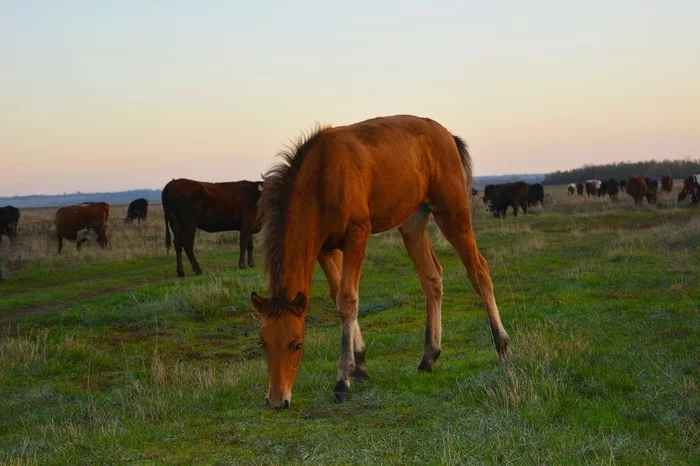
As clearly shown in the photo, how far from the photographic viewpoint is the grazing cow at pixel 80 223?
92.2ft

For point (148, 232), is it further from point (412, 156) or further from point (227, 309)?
point (412, 156)

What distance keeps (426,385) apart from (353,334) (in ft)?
2.80

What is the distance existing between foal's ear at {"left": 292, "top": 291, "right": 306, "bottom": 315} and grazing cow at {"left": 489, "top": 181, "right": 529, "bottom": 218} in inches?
1461

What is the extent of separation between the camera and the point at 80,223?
1114 inches

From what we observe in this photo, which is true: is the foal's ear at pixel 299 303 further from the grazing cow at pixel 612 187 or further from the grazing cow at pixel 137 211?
the grazing cow at pixel 612 187

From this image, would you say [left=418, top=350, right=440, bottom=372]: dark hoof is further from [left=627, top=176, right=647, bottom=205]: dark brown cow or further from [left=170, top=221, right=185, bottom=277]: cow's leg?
[left=627, top=176, right=647, bottom=205]: dark brown cow

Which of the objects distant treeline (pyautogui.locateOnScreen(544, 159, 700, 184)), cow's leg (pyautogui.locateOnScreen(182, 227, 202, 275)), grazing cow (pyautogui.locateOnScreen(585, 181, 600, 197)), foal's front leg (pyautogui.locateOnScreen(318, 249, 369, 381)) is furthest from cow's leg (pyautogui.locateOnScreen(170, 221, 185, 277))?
distant treeline (pyautogui.locateOnScreen(544, 159, 700, 184))

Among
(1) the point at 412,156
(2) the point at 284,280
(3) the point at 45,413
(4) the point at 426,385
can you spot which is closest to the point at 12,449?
(3) the point at 45,413

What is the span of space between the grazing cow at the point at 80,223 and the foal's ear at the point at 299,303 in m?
23.1

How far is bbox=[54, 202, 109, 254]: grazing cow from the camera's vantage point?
2809cm

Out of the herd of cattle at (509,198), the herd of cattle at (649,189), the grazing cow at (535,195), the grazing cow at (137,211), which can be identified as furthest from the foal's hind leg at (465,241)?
the grazing cow at (535,195)

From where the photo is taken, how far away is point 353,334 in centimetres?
729

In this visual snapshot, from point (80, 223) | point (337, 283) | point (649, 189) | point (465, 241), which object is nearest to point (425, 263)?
point (465, 241)

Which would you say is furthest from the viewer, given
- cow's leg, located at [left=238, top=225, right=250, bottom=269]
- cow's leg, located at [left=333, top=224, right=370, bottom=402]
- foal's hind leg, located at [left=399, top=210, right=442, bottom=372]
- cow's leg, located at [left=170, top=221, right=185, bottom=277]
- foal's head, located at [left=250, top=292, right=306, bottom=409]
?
cow's leg, located at [left=238, top=225, right=250, bottom=269]
